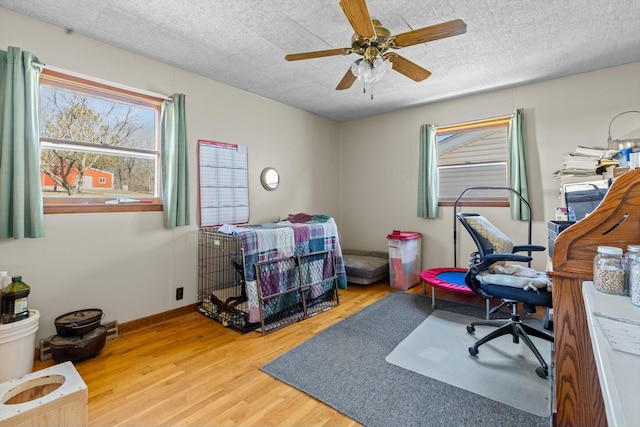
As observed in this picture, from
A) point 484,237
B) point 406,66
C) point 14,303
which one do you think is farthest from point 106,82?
point 484,237

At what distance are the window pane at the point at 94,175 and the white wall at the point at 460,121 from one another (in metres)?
3.10

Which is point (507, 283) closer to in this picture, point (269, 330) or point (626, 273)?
point (626, 273)

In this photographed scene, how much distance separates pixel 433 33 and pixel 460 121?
8.20 feet

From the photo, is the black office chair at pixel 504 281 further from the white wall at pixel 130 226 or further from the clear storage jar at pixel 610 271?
the white wall at pixel 130 226

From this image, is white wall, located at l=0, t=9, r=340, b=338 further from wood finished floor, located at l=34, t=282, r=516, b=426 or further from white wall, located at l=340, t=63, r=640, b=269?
white wall, located at l=340, t=63, r=640, b=269

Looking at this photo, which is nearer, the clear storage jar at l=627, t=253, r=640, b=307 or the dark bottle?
the clear storage jar at l=627, t=253, r=640, b=307

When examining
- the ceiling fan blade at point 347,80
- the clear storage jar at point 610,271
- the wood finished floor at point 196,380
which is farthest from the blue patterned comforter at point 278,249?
the clear storage jar at point 610,271

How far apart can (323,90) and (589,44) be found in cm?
254

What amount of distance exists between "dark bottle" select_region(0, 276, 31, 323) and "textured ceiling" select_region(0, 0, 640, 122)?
195cm

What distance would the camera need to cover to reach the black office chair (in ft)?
6.52

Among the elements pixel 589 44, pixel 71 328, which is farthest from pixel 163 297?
pixel 589 44

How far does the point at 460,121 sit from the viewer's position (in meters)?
3.96

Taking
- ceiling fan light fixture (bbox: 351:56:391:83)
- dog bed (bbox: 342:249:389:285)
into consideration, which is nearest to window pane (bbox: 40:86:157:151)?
ceiling fan light fixture (bbox: 351:56:391:83)

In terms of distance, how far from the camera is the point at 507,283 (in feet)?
6.81
